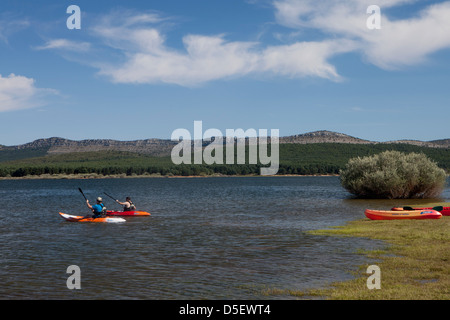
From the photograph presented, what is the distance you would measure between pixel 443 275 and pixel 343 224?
1839 cm

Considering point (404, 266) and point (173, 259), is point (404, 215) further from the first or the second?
point (173, 259)

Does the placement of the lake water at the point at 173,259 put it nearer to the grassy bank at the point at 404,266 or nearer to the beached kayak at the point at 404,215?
the grassy bank at the point at 404,266

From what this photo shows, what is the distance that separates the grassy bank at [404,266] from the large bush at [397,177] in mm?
31172

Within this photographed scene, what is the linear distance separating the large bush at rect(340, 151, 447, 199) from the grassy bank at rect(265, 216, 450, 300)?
31.2 metres

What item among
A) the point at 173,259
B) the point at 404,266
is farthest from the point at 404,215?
the point at 173,259

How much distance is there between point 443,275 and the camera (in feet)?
54.9

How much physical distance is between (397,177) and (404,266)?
147 feet

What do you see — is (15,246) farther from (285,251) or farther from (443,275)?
(443,275)

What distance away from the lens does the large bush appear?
61188 millimetres

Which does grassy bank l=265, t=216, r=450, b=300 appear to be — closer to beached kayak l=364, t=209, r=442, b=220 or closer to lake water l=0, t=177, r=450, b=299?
lake water l=0, t=177, r=450, b=299

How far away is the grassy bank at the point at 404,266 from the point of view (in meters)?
14.7

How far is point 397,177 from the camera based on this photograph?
60.8 m

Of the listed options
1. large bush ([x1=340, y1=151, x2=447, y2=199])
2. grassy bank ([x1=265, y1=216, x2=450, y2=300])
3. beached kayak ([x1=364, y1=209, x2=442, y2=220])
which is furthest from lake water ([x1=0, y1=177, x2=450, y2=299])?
large bush ([x1=340, y1=151, x2=447, y2=199])
